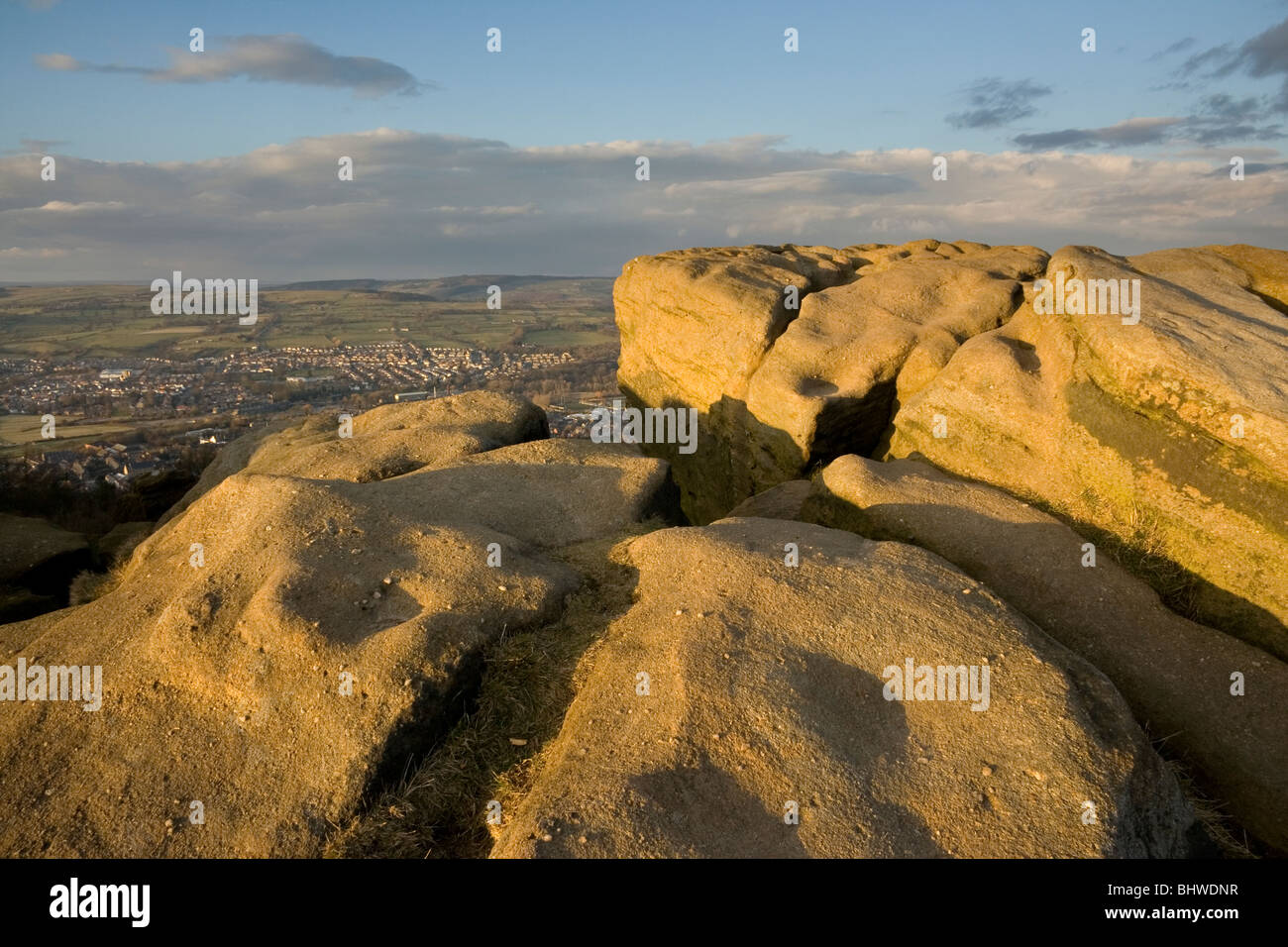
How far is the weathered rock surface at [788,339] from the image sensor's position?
17.2 meters

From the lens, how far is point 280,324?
11431 centimetres

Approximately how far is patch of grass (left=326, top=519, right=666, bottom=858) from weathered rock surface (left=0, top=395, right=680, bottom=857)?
0.81 ft

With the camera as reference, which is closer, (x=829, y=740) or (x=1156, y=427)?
(x=829, y=740)

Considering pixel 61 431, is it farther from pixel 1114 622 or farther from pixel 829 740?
pixel 1114 622

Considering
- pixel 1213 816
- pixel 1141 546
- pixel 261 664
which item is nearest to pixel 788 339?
pixel 1141 546

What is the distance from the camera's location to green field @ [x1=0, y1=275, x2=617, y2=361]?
92062 mm

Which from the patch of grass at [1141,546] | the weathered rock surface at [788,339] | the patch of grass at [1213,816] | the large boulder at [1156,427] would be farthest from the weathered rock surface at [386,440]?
the patch of grass at [1213,816]

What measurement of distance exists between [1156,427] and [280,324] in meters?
122

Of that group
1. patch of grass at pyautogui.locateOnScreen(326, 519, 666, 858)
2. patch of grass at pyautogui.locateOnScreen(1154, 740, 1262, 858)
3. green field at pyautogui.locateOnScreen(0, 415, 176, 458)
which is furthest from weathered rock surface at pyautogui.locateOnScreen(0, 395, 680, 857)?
green field at pyautogui.locateOnScreen(0, 415, 176, 458)

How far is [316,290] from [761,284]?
603 ft

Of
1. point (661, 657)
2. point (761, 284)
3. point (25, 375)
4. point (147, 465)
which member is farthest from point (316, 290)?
point (661, 657)

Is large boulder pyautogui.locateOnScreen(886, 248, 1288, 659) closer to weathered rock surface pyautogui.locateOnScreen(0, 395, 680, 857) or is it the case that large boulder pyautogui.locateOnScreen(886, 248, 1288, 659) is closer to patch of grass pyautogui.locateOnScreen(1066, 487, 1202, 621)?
patch of grass pyautogui.locateOnScreen(1066, 487, 1202, 621)

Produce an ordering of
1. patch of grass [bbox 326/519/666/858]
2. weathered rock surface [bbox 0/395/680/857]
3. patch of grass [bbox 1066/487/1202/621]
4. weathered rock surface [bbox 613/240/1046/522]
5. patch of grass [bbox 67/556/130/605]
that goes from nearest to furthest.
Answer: patch of grass [bbox 326/519/666/858], weathered rock surface [bbox 0/395/680/857], patch of grass [bbox 1066/487/1202/621], patch of grass [bbox 67/556/130/605], weathered rock surface [bbox 613/240/1046/522]

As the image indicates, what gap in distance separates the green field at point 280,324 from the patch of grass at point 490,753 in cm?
8877
